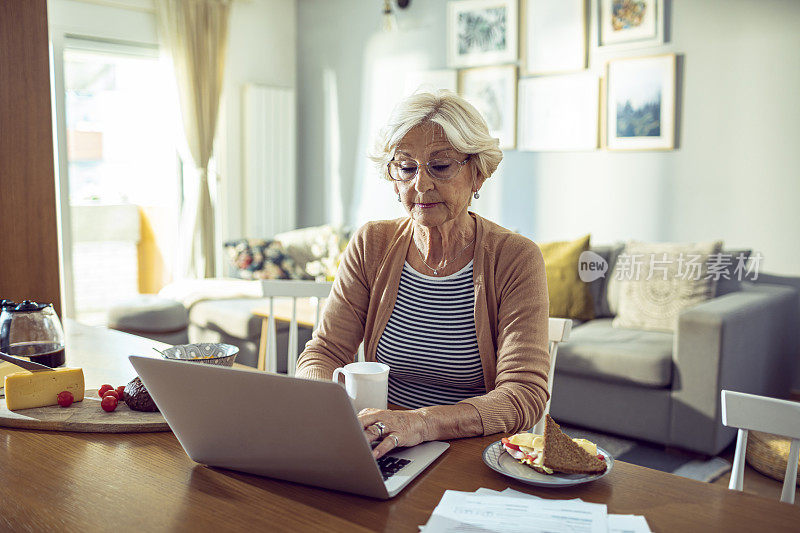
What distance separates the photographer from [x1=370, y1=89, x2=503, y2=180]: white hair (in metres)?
1.50

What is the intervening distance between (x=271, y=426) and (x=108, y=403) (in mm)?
480

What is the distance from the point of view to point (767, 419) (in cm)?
113

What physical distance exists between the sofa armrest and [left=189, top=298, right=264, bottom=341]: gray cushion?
7.09 feet

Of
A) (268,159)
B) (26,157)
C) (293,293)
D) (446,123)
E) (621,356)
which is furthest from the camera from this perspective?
(268,159)

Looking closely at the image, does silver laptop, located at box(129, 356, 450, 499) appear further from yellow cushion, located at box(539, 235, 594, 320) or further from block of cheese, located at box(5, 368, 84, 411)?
yellow cushion, located at box(539, 235, 594, 320)

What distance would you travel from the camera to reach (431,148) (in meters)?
1.51

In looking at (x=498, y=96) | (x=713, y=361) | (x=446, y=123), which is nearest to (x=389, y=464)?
(x=446, y=123)

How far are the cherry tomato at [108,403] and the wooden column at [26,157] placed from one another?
640 mm

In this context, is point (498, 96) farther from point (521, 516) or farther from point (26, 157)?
point (521, 516)

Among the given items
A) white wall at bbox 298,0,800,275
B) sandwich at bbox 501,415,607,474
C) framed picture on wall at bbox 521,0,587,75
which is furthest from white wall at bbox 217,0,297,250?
sandwich at bbox 501,415,607,474

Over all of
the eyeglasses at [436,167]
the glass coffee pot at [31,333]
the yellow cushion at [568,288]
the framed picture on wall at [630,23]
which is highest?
the framed picture on wall at [630,23]

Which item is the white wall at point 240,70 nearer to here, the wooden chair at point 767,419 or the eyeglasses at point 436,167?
the eyeglasses at point 436,167

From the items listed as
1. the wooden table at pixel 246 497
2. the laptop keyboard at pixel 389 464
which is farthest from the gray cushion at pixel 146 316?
the laptop keyboard at pixel 389 464

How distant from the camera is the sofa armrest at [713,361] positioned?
2846 mm
